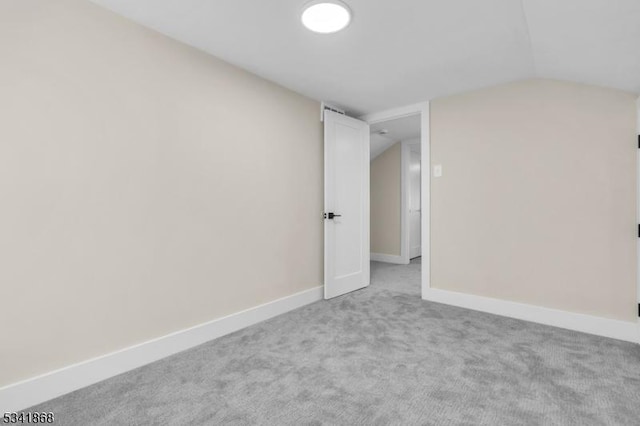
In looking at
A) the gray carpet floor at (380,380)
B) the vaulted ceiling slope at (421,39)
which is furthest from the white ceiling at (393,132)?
the gray carpet floor at (380,380)

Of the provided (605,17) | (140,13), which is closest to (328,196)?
(140,13)

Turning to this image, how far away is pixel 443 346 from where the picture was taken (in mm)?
2268

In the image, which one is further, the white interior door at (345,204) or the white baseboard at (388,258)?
the white baseboard at (388,258)

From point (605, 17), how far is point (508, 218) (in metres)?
1.72

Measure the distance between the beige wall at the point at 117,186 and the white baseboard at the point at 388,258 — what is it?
339 centimetres

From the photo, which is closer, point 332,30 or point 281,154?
point 332,30

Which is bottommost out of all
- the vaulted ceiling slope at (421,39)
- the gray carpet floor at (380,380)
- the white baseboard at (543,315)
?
the gray carpet floor at (380,380)

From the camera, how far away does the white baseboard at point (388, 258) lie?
5687mm

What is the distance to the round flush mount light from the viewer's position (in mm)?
1813

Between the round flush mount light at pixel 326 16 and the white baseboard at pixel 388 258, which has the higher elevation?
the round flush mount light at pixel 326 16

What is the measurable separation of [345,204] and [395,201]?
244 cm

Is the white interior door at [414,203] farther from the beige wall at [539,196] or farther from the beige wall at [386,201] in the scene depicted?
the beige wall at [539,196]

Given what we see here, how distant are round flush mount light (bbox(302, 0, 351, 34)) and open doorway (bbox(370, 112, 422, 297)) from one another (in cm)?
317

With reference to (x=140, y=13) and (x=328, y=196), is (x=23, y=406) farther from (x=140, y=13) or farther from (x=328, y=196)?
(x=328, y=196)
